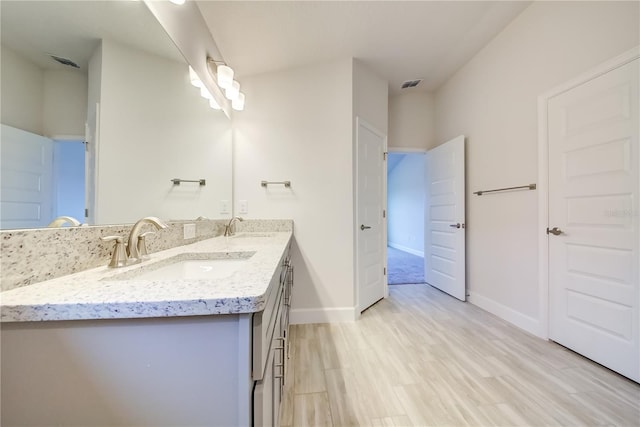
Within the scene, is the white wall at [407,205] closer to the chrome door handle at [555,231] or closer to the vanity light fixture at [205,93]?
the chrome door handle at [555,231]

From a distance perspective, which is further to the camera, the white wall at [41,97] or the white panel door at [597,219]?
the white panel door at [597,219]

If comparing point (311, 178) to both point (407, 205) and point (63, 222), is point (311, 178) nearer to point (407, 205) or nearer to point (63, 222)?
point (63, 222)

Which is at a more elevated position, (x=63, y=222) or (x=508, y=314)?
(x=63, y=222)

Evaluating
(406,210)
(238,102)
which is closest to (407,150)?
(238,102)

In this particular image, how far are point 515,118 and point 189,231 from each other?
2.78 m

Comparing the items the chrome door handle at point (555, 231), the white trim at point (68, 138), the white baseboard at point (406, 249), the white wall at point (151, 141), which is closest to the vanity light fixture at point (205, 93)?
the white wall at point (151, 141)

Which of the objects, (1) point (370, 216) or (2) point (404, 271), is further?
(2) point (404, 271)

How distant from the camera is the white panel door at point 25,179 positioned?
0.58m

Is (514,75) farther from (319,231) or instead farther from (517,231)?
(319,231)

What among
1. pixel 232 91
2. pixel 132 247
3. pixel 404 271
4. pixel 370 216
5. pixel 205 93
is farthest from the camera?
pixel 404 271

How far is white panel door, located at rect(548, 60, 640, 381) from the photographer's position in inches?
53.4

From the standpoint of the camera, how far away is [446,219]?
2838 millimetres

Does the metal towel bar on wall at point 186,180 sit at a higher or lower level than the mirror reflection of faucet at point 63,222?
higher

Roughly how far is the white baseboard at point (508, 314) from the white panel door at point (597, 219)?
0.34 ft
